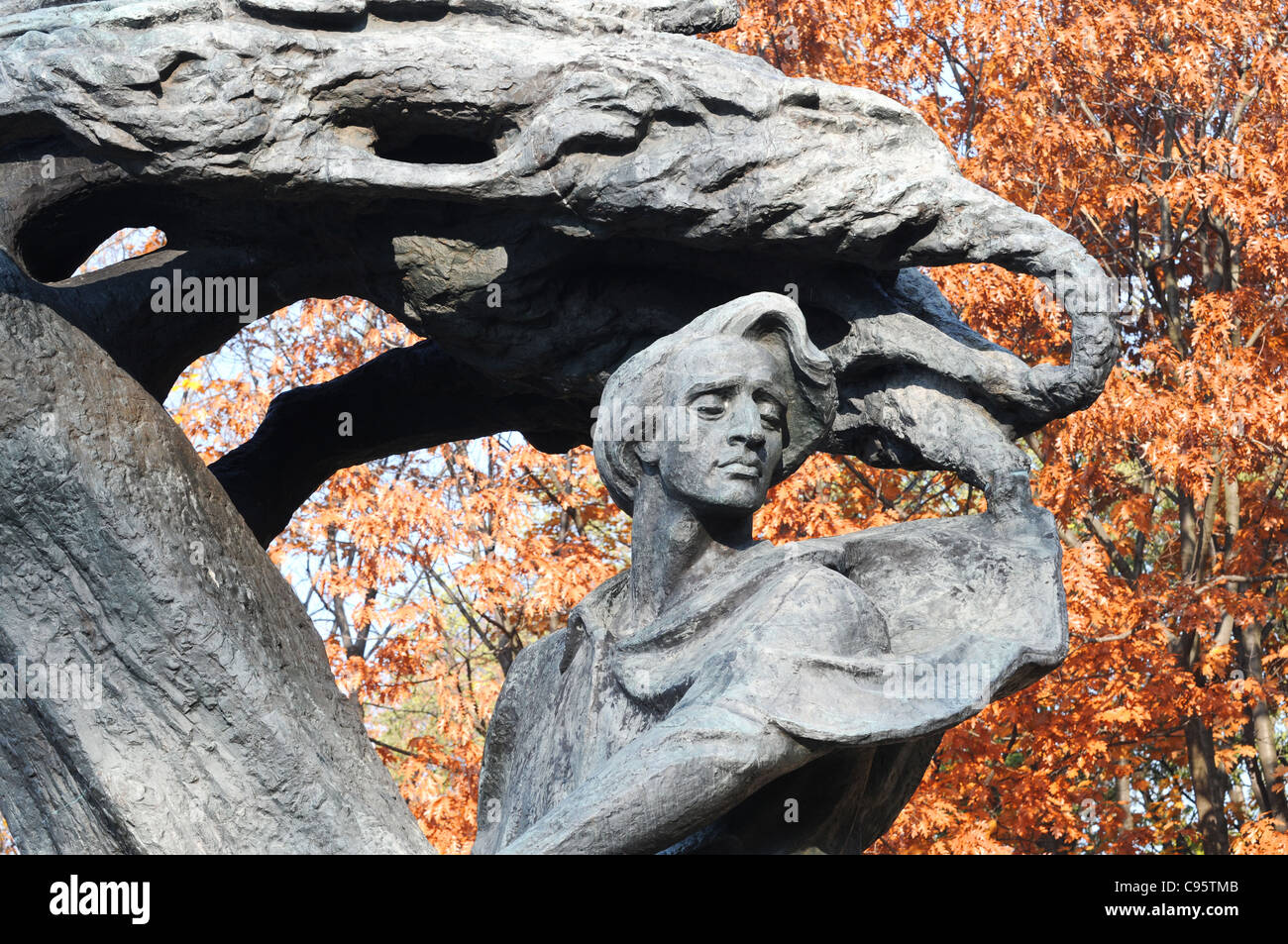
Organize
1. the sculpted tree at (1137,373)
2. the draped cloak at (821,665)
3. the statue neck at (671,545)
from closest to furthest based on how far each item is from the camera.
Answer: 1. the draped cloak at (821,665)
2. the statue neck at (671,545)
3. the sculpted tree at (1137,373)

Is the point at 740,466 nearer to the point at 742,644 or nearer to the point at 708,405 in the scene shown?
the point at 708,405

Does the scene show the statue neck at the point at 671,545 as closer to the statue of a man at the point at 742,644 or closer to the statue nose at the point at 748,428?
the statue of a man at the point at 742,644

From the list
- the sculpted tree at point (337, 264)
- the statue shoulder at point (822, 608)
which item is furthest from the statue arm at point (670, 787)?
the sculpted tree at point (337, 264)

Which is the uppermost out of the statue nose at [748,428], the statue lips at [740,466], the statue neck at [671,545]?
the statue nose at [748,428]

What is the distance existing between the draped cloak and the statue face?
19 cm

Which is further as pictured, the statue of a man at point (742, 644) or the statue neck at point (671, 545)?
the statue neck at point (671, 545)

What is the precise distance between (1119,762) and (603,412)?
8500 millimetres

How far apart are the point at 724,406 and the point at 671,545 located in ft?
1.19

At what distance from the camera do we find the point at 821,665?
136 inches

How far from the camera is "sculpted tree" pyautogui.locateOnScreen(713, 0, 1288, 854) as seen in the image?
988cm

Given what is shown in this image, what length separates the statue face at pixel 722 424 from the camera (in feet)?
12.5

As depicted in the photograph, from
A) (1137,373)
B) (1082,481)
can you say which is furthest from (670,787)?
(1137,373)

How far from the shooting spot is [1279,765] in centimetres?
1020
